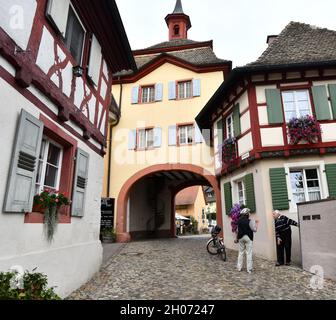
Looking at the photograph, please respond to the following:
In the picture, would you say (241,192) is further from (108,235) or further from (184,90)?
(184,90)

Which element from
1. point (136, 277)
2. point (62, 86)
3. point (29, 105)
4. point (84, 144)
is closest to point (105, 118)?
point (84, 144)

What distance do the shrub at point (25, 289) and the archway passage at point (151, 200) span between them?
10.2 m

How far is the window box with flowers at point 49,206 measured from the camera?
14.0 feet

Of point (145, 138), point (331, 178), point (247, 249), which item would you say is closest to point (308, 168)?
point (331, 178)

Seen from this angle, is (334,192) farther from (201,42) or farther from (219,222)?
(201,42)

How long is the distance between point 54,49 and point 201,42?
14.3 meters

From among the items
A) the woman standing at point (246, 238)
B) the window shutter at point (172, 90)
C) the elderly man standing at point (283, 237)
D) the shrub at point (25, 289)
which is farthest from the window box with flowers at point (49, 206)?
the window shutter at point (172, 90)

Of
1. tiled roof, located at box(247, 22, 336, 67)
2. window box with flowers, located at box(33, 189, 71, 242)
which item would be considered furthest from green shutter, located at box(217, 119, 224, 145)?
window box with flowers, located at box(33, 189, 71, 242)

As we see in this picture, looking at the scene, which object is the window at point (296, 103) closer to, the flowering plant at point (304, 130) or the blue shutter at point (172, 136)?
the flowering plant at point (304, 130)

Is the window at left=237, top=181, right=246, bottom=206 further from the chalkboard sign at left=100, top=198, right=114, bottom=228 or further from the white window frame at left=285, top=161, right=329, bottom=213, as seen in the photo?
the chalkboard sign at left=100, top=198, right=114, bottom=228

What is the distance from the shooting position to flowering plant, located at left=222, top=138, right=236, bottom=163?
1052 centimetres

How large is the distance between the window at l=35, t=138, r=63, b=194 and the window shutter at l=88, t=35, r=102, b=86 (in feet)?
6.56

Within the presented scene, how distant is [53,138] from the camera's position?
5062mm

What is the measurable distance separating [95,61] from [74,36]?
969 millimetres
